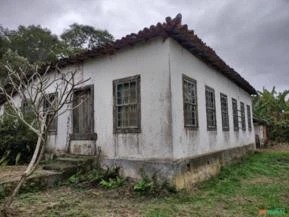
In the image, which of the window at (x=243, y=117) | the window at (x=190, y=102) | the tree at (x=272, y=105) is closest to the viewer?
the window at (x=190, y=102)

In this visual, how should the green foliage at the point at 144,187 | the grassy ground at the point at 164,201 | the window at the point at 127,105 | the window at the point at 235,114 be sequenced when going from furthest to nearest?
the window at the point at 235,114 < the window at the point at 127,105 < the green foliage at the point at 144,187 < the grassy ground at the point at 164,201

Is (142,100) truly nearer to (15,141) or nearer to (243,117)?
(15,141)

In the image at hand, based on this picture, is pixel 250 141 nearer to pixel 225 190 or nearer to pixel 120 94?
pixel 225 190

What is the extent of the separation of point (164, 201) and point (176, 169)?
0.88m

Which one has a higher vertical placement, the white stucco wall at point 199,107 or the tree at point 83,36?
the tree at point 83,36

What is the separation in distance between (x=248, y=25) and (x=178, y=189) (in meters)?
10.4

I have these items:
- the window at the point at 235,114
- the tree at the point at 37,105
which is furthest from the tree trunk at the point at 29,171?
the window at the point at 235,114

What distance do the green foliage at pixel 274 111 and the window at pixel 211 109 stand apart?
14.0m

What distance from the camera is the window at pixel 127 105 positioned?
7.06 metres

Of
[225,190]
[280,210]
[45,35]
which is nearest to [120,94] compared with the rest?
[225,190]

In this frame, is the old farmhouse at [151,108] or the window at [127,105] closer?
the old farmhouse at [151,108]

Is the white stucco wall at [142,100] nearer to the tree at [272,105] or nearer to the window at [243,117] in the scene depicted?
the window at [243,117]

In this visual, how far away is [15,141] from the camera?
9.07m

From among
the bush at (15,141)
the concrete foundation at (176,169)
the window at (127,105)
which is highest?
the window at (127,105)
